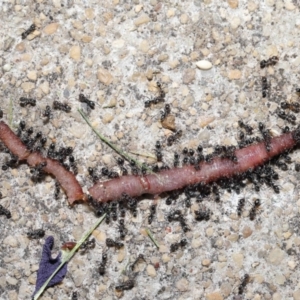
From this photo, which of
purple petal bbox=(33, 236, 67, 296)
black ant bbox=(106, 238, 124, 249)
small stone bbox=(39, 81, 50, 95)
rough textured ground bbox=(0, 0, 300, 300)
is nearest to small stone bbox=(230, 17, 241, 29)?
rough textured ground bbox=(0, 0, 300, 300)

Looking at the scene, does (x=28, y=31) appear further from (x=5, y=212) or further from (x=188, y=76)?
(x=5, y=212)

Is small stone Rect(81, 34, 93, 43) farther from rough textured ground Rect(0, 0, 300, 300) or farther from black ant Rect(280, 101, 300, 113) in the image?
black ant Rect(280, 101, 300, 113)

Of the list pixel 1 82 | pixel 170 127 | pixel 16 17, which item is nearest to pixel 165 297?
pixel 170 127

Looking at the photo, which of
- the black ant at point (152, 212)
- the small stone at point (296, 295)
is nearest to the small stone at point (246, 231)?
the small stone at point (296, 295)

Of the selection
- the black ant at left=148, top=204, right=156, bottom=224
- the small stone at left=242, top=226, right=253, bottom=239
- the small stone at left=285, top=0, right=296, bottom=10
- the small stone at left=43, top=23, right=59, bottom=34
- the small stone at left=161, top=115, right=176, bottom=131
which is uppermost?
the small stone at left=43, top=23, right=59, bottom=34

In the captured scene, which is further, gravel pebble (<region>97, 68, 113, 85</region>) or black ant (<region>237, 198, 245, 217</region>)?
gravel pebble (<region>97, 68, 113, 85</region>)

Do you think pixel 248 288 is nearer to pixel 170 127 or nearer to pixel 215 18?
pixel 170 127
